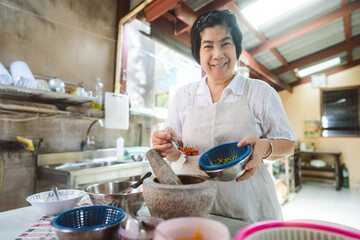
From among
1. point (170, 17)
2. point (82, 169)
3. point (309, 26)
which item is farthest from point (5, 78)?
point (309, 26)

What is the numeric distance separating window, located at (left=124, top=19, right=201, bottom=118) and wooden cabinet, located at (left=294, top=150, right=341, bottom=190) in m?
4.70

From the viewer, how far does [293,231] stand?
0.61 m

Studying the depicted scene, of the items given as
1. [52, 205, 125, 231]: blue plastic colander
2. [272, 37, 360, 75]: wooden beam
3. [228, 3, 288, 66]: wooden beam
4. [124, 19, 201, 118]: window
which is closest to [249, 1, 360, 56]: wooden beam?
[228, 3, 288, 66]: wooden beam

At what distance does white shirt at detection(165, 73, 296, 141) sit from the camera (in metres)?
1.31

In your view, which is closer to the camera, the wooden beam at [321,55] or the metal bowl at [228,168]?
the metal bowl at [228,168]

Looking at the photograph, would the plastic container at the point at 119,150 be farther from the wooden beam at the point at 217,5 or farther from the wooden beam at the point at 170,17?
the wooden beam at the point at 217,5

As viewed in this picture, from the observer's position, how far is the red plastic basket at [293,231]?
1.87 ft

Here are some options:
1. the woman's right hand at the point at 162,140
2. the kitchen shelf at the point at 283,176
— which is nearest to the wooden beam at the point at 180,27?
the woman's right hand at the point at 162,140

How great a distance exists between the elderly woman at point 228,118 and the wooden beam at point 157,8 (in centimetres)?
207

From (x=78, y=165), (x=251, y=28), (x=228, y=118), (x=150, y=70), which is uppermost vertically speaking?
(x=251, y=28)

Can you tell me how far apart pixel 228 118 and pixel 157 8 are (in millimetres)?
2740

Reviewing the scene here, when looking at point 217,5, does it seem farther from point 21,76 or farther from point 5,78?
point 5,78

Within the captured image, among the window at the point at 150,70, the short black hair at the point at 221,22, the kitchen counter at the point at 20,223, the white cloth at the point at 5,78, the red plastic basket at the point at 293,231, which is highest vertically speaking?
the window at the point at 150,70

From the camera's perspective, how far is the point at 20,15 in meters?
2.73
